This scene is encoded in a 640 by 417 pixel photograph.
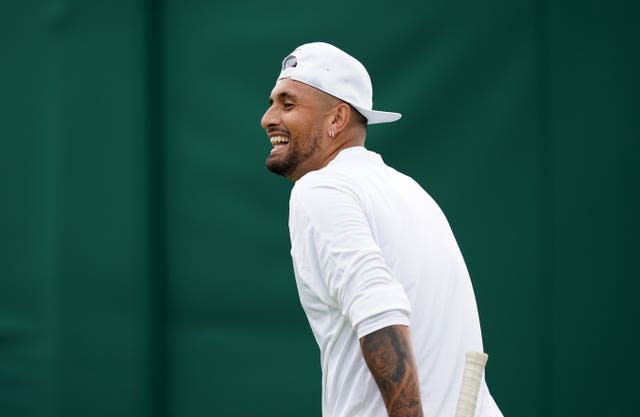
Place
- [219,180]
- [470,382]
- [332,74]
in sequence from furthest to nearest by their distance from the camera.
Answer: [219,180], [332,74], [470,382]

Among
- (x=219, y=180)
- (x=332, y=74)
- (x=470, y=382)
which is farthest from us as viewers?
(x=219, y=180)

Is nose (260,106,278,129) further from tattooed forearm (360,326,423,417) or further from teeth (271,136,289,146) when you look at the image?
tattooed forearm (360,326,423,417)

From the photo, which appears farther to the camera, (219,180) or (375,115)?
(219,180)

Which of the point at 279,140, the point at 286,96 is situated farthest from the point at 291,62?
the point at 279,140

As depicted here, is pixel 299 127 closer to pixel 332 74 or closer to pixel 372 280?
pixel 332 74

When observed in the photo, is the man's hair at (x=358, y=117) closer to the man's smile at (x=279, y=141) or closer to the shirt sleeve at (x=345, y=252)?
the man's smile at (x=279, y=141)

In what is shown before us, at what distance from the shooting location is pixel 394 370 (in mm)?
1519

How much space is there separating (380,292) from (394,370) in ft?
0.44

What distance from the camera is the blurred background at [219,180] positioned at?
2.79 meters

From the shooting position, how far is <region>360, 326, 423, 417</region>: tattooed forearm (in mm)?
1519

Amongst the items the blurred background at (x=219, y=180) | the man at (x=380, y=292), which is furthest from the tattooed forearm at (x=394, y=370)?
the blurred background at (x=219, y=180)

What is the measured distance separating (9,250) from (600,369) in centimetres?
202

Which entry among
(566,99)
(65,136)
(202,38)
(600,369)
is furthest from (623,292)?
(65,136)

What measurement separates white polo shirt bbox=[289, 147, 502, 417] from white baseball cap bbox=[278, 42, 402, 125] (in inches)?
12.3
